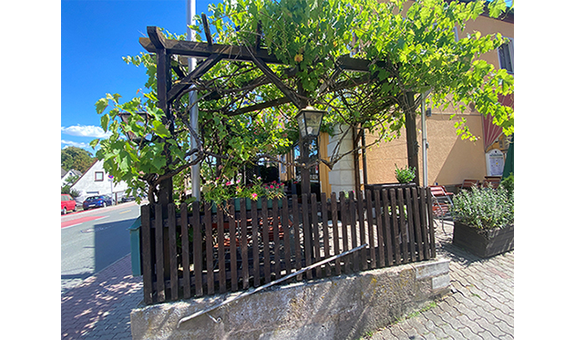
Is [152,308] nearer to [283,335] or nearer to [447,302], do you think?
[283,335]

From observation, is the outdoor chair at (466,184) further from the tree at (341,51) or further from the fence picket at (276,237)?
the fence picket at (276,237)

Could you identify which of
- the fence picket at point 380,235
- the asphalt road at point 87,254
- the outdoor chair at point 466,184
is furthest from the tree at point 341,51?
the outdoor chair at point 466,184

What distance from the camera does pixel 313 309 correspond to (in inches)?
91.7

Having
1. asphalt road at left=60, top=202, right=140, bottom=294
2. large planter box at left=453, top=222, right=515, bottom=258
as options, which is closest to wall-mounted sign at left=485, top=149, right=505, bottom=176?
large planter box at left=453, top=222, right=515, bottom=258

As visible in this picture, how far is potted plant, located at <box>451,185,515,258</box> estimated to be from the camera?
3578 mm

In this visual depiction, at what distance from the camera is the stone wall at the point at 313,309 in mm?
2086

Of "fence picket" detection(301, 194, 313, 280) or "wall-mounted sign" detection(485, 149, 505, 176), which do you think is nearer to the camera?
"fence picket" detection(301, 194, 313, 280)

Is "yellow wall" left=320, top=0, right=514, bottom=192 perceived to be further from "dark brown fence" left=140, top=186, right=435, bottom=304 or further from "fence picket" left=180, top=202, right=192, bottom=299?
"fence picket" left=180, top=202, right=192, bottom=299

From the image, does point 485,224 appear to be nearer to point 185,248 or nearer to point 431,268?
point 431,268

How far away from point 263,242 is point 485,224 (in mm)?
3762

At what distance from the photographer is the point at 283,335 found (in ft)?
7.42

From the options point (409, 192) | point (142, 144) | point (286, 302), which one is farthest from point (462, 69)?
point (142, 144)

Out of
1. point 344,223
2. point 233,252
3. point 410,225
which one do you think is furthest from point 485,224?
point 233,252
